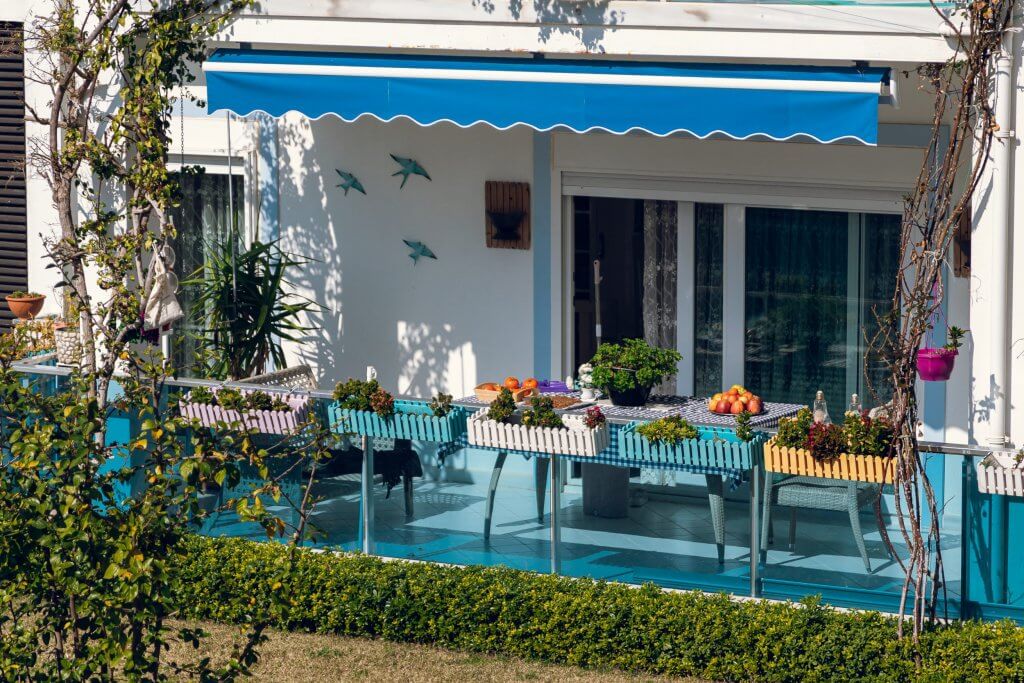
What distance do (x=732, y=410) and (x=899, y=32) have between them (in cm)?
325

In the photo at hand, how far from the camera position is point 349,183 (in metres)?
16.0

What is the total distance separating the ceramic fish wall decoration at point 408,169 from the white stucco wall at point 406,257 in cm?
7

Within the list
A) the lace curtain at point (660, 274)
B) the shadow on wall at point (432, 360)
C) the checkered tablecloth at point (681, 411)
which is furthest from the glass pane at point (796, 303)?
the shadow on wall at point (432, 360)

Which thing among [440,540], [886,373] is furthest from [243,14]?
[886,373]

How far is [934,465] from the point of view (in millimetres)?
11016

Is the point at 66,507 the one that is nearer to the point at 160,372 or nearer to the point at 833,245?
the point at 160,372

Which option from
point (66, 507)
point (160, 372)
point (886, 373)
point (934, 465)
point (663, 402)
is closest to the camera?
point (66, 507)

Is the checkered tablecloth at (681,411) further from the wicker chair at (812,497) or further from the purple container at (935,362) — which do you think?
the purple container at (935,362)

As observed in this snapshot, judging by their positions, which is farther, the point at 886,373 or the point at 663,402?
the point at 886,373

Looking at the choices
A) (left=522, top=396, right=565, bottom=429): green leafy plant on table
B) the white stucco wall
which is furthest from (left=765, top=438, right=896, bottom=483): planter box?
the white stucco wall

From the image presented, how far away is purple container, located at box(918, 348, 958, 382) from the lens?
38.8 feet

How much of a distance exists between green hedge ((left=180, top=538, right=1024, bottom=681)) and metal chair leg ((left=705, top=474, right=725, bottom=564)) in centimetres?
75

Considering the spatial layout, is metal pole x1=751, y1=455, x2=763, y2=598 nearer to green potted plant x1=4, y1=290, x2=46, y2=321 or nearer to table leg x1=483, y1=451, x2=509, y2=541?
table leg x1=483, y1=451, x2=509, y2=541

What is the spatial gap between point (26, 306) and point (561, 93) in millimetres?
6303
